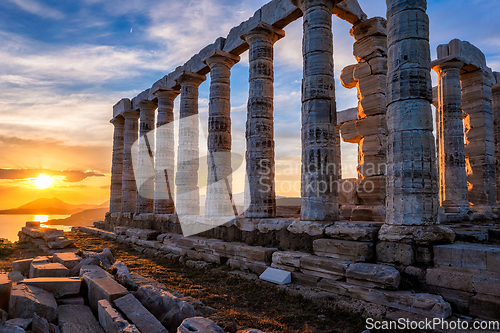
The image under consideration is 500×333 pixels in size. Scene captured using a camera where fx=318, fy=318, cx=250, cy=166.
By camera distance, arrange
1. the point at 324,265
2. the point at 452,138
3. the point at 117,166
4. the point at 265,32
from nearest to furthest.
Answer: the point at 324,265 < the point at 265,32 < the point at 452,138 < the point at 117,166

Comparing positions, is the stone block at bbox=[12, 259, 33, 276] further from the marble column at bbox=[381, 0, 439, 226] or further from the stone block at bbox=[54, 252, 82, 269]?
the marble column at bbox=[381, 0, 439, 226]

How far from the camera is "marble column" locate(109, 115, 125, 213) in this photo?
22969 mm

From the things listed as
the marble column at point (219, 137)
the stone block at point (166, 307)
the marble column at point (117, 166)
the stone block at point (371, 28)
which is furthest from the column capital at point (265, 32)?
the marble column at point (117, 166)

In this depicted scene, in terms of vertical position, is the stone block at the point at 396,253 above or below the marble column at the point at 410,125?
below

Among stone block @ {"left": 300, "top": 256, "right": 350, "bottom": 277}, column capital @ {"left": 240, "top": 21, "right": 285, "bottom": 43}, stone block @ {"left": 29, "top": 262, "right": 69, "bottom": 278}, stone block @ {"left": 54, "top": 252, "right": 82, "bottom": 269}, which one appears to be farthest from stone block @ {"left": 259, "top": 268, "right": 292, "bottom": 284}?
column capital @ {"left": 240, "top": 21, "right": 285, "bottom": 43}

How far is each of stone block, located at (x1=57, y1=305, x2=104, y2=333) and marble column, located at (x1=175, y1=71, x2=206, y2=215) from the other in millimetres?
9638

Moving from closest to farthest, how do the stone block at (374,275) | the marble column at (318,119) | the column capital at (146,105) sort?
the stone block at (374,275), the marble column at (318,119), the column capital at (146,105)

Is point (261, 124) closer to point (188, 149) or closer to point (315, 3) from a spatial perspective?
point (315, 3)

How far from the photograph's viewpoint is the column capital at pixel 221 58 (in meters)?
13.7

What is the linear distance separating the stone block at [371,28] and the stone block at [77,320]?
454 inches

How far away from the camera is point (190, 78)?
16219 millimetres

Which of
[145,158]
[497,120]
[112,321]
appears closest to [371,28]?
[497,120]

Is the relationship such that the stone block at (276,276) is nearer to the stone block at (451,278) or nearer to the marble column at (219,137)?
the stone block at (451,278)

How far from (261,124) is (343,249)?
18.5 feet
